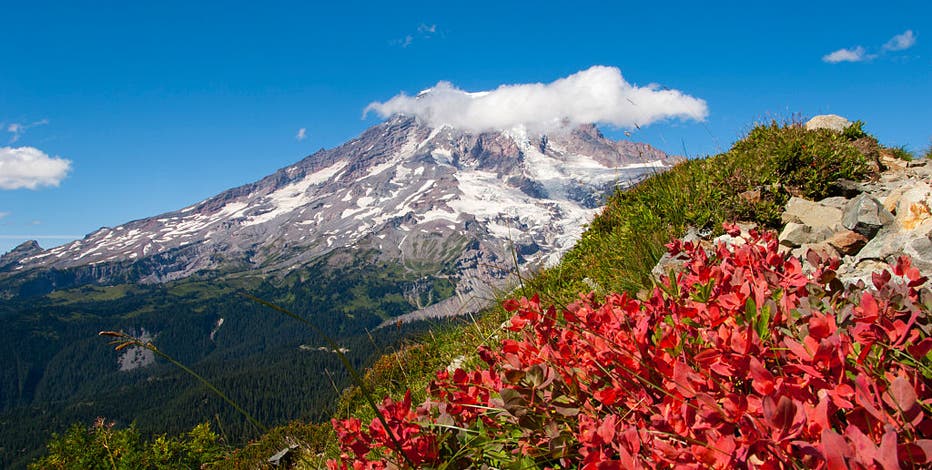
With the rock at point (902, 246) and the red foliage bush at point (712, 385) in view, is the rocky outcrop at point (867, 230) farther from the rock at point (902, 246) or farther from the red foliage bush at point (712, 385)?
the red foliage bush at point (712, 385)

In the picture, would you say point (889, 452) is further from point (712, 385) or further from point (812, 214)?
point (812, 214)

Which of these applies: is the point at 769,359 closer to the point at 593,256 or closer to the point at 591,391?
the point at 591,391

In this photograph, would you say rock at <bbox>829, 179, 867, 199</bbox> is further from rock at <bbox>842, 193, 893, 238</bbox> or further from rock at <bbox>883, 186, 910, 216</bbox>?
rock at <bbox>842, 193, 893, 238</bbox>

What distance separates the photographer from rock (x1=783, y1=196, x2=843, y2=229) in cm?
630

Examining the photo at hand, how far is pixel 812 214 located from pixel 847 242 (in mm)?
1380

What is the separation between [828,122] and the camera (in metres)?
11.3

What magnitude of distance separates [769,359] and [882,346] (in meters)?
0.36

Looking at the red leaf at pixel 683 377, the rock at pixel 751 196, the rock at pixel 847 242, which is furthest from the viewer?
the rock at pixel 751 196

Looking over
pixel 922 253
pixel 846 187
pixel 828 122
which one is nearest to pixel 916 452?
pixel 922 253

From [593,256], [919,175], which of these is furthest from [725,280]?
[919,175]

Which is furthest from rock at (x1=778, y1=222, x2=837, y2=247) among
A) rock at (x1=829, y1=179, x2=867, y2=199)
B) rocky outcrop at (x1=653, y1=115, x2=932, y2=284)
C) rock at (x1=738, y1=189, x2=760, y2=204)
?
rock at (x1=829, y1=179, x2=867, y2=199)

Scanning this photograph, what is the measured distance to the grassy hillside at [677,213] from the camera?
7152 mm

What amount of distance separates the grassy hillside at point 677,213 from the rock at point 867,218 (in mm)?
1697

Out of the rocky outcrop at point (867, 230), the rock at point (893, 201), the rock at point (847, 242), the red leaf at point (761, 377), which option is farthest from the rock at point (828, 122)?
the red leaf at point (761, 377)
